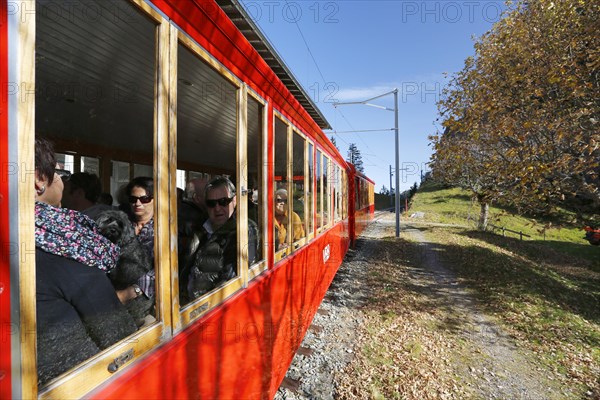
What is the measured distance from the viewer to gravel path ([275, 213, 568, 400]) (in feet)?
12.0

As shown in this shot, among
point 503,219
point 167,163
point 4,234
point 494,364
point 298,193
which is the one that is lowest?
point 494,364

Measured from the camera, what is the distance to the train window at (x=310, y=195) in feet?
13.4

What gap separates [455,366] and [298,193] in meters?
2.73

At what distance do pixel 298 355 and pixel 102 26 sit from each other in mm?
3646

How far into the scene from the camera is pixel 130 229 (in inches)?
67.8

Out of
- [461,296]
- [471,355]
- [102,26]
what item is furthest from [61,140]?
[461,296]

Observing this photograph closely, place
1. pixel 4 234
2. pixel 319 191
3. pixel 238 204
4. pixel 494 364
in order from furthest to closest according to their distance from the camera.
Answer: pixel 319 191 → pixel 494 364 → pixel 238 204 → pixel 4 234

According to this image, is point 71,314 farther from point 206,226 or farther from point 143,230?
point 206,226

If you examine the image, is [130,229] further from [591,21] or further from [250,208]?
[591,21]

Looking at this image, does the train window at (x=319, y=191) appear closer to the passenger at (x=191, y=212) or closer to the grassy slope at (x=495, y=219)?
the passenger at (x=191, y=212)

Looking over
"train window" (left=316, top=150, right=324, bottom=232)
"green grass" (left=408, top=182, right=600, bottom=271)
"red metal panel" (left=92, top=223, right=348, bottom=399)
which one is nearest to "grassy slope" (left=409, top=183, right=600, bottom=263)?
"green grass" (left=408, top=182, right=600, bottom=271)

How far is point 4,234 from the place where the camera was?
31.3 inches

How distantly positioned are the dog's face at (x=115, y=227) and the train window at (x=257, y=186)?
79cm

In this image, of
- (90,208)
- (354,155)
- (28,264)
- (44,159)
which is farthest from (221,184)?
(354,155)
